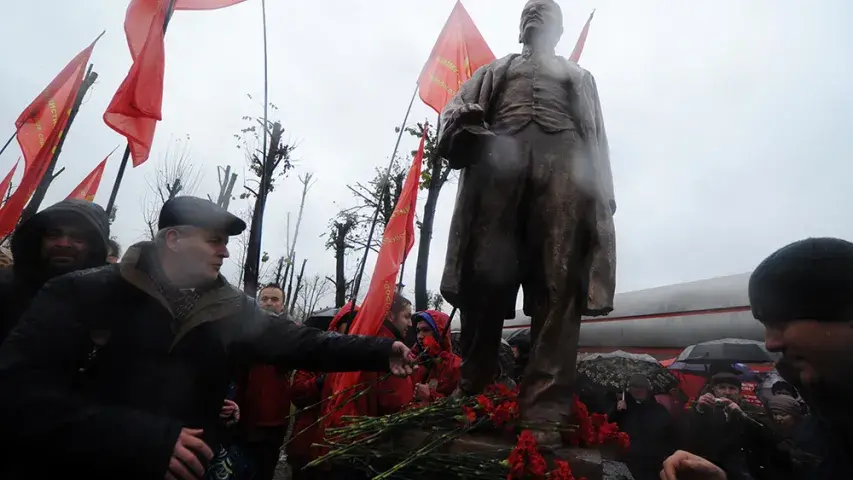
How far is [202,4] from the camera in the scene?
6773mm

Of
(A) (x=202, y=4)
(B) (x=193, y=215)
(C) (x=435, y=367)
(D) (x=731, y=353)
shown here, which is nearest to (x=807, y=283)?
(B) (x=193, y=215)

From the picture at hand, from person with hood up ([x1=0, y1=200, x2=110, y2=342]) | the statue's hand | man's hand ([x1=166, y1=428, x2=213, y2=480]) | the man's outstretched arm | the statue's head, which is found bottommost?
man's hand ([x1=166, y1=428, x2=213, y2=480])

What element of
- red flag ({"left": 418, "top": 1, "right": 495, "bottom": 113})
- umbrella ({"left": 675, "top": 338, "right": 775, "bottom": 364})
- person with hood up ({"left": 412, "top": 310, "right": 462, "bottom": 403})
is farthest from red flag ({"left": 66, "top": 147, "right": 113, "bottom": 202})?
umbrella ({"left": 675, "top": 338, "right": 775, "bottom": 364})

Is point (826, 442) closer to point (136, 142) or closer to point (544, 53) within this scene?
point (544, 53)

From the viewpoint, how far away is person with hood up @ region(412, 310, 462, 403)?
9.83 ft

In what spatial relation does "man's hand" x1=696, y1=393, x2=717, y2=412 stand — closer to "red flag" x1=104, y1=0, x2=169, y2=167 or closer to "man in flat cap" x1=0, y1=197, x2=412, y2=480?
"man in flat cap" x1=0, y1=197, x2=412, y2=480

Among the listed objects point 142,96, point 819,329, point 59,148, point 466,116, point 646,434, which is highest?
point 59,148

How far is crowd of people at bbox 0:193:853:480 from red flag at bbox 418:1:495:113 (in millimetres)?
5274

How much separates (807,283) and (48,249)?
9.90ft

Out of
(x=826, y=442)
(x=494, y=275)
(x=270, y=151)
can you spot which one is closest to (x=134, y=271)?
(x=494, y=275)

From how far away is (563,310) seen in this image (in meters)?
2.69

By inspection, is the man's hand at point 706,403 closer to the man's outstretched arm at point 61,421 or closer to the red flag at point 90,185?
the man's outstretched arm at point 61,421

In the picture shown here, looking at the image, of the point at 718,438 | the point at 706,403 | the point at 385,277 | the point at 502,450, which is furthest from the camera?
the point at 385,277

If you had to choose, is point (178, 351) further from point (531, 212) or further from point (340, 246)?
point (340, 246)
